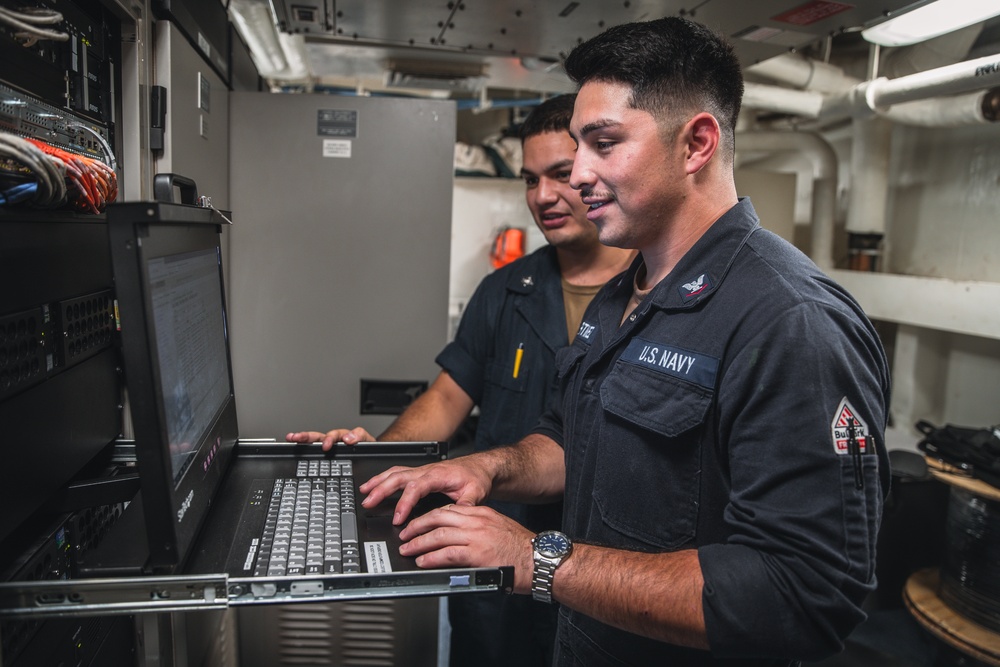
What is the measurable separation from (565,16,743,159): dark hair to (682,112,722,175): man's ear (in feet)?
0.09

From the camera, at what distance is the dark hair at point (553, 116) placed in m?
1.79

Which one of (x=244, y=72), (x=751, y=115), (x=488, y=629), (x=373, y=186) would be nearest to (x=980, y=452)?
(x=488, y=629)

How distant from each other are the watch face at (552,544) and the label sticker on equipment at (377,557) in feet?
0.70

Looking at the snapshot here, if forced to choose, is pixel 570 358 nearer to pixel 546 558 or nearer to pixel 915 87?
pixel 546 558

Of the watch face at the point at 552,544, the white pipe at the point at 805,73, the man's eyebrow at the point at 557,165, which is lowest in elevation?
the watch face at the point at 552,544

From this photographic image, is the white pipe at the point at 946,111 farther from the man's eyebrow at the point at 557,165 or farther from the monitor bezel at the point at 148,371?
the monitor bezel at the point at 148,371

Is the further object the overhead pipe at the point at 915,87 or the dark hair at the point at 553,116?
the overhead pipe at the point at 915,87

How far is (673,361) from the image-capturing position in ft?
3.32

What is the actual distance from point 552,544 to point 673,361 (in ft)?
1.06

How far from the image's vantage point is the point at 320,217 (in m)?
1.99

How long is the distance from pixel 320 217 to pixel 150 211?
137 centimetres

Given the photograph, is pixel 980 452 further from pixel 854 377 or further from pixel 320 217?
pixel 320 217

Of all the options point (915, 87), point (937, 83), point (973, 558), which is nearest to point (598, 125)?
point (937, 83)

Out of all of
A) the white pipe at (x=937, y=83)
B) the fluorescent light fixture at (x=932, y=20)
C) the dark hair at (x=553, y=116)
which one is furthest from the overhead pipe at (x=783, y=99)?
the dark hair at (x=553, y=116)
